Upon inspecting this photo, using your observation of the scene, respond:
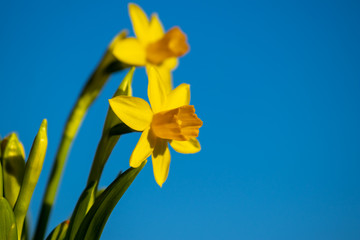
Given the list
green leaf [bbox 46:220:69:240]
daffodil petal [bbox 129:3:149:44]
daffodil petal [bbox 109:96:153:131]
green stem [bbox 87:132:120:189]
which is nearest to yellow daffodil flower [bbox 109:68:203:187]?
daffodil petal [bbox 109:96:153:131]

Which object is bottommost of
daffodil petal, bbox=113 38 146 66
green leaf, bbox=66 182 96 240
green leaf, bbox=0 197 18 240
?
green leaf, bbox=0 197 18 240

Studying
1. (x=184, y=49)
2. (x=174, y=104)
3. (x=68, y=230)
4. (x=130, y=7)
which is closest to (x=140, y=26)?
(x=130, y=7)

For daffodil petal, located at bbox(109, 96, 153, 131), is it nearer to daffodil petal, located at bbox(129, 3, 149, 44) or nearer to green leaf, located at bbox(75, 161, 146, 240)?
green leaf, located at bbox(75, 161, 146, 240)

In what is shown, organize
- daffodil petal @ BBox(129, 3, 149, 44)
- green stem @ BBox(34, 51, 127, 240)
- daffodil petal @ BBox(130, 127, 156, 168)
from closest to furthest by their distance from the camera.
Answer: daffodil petal @ BBox(130, 127, 156, 168)
green stem @ BBox(34, 51, 127, 240)
daffodil petal @ BBox(129, 3, 149, 44)

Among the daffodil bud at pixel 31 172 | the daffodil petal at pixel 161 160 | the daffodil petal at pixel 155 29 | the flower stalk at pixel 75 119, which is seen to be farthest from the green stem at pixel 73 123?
the daffodil petal at pixel 161 160

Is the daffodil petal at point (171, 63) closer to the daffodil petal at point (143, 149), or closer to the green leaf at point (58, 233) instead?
the daffodil petal at point (143, 149)

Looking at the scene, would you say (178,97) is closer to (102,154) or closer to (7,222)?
(102,154)

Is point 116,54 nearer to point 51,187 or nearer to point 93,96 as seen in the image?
point 93,96

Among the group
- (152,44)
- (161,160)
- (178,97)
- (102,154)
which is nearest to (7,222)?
(102,154)
